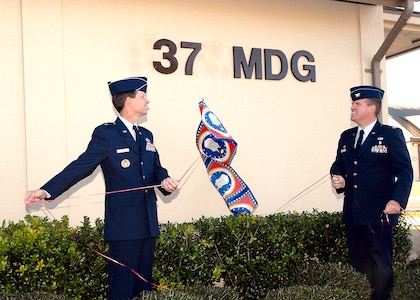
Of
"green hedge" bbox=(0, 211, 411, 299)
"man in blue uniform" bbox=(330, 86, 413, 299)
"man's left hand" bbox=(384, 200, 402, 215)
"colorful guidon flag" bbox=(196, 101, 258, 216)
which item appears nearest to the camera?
"green hedge" bbox=(0, 211, 411, 299)

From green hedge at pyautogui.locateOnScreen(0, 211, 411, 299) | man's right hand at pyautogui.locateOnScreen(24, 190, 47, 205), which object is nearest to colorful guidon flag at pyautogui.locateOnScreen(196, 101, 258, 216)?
green hedge at pyautogui.locateOnScreen(0, 211, 411, 299)

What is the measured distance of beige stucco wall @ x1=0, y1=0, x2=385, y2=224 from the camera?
225 inches

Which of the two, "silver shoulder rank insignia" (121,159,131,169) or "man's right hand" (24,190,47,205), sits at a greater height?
"silver shoulder rank insignia" (121,159,131,169)

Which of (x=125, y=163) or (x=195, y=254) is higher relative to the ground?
(x=125, y=163)

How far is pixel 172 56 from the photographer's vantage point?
6.43 meters

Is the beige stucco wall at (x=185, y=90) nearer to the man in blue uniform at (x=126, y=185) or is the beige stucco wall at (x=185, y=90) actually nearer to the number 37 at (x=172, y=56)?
the number 37 at (x=172, y=56)

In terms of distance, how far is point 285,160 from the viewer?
7176mm

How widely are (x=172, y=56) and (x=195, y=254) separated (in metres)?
2.62

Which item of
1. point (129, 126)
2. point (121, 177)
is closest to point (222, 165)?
point (129, 126)

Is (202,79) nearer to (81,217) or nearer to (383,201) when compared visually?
(81,217)

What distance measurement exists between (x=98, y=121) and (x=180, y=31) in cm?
143

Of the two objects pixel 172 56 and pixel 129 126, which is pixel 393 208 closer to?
pixel 129 126

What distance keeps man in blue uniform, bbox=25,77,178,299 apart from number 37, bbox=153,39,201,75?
2.41 meters

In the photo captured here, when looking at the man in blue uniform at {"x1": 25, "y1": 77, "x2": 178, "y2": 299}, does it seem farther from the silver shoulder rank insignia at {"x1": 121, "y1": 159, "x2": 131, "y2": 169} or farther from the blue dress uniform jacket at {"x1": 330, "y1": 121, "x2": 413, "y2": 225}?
the blue dress uniform jacket at {"x1": 330, "y1": 121, "x2": 413, "y2": 225}
